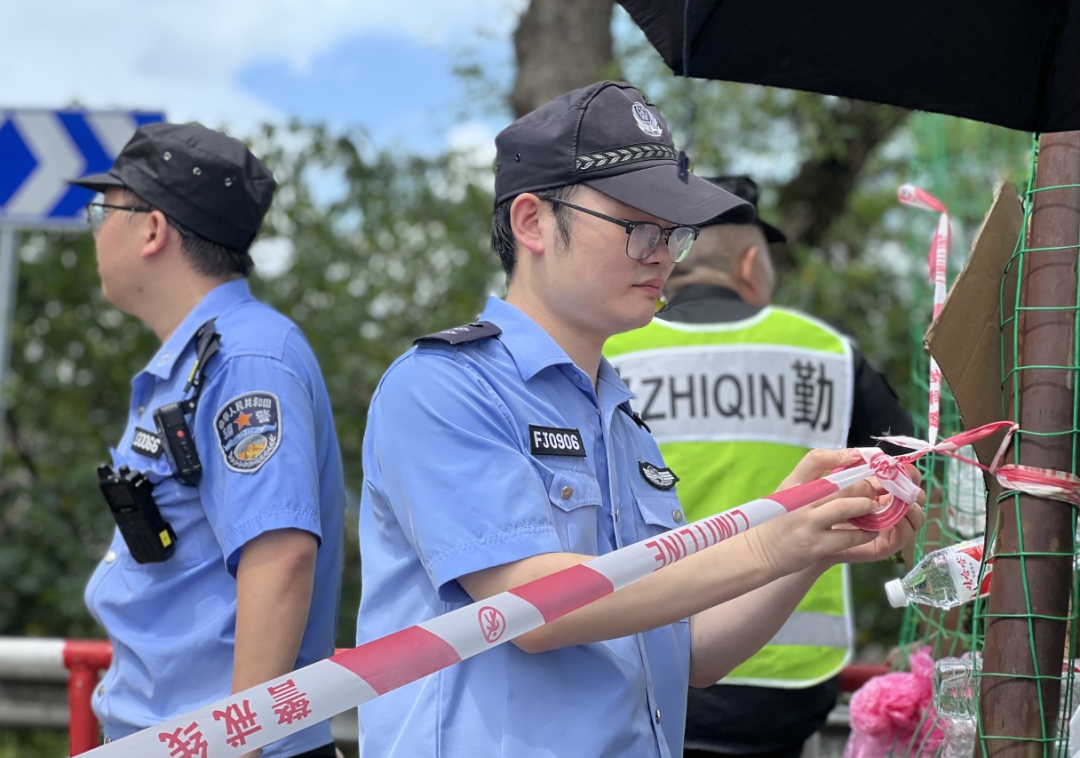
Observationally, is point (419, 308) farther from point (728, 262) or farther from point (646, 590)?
point (646, 590)

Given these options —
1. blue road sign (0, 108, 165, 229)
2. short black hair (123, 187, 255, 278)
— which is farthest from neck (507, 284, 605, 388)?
blue road sign (0, 108, 165, 229)

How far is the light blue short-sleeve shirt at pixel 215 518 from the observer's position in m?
2.59

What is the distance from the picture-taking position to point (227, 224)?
9.77 ft

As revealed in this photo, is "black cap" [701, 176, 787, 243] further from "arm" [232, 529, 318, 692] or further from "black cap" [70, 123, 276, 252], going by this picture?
"arm" [232, 529, 318, 692]

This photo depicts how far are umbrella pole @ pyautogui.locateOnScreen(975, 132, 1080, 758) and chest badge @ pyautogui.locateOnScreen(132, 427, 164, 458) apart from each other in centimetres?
161

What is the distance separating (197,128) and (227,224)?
25 centimetres

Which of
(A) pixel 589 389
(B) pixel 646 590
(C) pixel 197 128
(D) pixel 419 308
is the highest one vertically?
(C) pixel 197 128

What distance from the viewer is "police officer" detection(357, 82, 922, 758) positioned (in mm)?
1895

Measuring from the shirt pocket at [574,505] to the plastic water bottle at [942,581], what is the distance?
1.91 ft

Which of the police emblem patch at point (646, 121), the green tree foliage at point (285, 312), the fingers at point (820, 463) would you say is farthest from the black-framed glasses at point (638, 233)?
the green tree foliage at point (285, 312)

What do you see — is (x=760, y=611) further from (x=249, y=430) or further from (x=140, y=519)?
(x=140, y=519)

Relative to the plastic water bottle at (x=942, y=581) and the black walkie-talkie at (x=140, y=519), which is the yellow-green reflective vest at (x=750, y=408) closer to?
the plastic water bottle at (x=942, y=581)

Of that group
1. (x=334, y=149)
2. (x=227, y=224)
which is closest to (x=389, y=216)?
(x=334, y=149)

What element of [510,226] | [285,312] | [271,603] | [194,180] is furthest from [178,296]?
[285,312]
